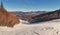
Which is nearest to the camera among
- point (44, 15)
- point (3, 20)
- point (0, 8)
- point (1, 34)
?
point (1, 34)

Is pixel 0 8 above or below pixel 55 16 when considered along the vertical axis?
above

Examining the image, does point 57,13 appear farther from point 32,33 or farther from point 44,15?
point 32,33

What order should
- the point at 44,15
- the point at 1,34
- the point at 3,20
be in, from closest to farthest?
1. the point at 1,34
2. the point at 3,20
3. the point at 44,15

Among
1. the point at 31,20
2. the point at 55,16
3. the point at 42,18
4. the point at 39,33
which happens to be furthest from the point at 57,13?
the point at 39,33

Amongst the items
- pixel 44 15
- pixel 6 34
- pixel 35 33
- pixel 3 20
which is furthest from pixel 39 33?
pixel 44 15

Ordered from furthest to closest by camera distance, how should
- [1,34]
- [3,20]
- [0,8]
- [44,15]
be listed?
[44,15] → [0,8] → [3,20] → [1,34]

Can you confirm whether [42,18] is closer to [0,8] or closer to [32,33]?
[0,8]

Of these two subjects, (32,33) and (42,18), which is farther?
(42,18)

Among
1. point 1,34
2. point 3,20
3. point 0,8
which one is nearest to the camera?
point 1,34

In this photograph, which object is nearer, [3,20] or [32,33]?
[32,33]
